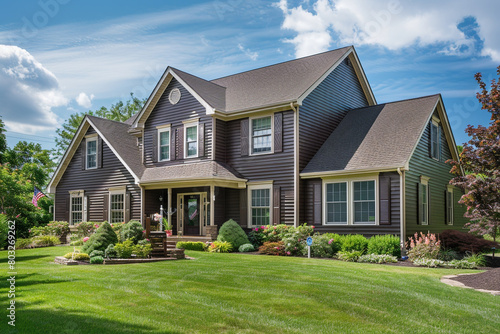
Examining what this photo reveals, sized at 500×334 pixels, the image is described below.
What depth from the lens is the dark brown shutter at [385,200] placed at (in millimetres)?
16922

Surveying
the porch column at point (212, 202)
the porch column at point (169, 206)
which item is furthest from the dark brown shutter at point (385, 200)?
the porch column at point (169, 206)

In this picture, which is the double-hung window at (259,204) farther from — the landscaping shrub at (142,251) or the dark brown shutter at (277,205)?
the landscaping shrub at (142,251)

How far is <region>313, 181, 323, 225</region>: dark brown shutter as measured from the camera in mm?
18594

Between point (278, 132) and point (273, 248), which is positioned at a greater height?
point (278, 132)

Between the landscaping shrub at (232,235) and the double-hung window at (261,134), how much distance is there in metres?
3.78

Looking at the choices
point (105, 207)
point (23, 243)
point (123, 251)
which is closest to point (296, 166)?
point (123, 251)

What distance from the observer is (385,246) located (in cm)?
1566

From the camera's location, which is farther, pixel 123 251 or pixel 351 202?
pixel 351 202

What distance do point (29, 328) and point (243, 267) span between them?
6.61 m

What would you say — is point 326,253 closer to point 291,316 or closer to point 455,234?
point 455,234

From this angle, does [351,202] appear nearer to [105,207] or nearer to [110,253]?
[110,253]

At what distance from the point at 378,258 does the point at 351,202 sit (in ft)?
10.9

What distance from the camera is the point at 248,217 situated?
794 inches

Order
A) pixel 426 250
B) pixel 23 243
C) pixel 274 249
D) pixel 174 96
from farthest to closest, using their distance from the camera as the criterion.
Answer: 1. pixel 174 96
2. pixel 23 243
3. pixel 274 249
4. pixel 426 250
